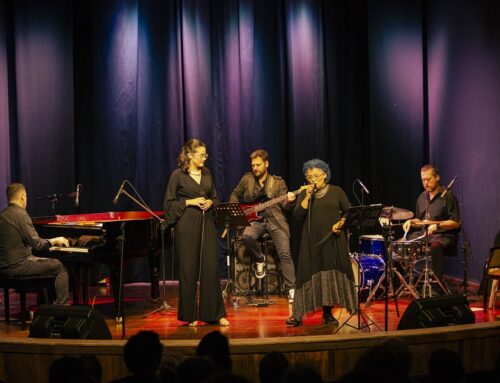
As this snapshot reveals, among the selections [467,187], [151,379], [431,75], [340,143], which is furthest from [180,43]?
[151,379]

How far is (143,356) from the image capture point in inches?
149

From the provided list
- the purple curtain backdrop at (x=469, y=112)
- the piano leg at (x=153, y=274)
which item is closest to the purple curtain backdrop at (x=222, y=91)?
the purple curtain backdrop at (x=469, y=112)

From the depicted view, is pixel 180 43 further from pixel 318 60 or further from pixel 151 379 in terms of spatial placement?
pixel 151 379

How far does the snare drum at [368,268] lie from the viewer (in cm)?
866

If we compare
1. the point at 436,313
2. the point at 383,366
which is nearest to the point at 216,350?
the point at 383,366

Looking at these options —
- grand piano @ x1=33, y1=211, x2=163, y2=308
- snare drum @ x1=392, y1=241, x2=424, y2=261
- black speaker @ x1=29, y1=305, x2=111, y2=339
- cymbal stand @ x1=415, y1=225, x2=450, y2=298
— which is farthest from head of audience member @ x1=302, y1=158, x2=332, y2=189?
black speaker @ x1=29, y1=305, x2=111, y2=339

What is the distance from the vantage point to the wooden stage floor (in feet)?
23.4

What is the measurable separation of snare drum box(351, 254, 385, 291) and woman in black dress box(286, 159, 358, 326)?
1.49 metres

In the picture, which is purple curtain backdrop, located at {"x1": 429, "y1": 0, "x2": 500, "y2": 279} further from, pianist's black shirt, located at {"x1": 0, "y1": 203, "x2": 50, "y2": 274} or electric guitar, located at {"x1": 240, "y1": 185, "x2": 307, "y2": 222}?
pianist's black shirt, located at {"x1": 0, "y1": 203, "x2": 50, "y2": 274}

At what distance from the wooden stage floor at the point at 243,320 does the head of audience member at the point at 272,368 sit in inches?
127

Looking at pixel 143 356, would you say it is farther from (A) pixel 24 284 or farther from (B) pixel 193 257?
(A) pixel 24 284

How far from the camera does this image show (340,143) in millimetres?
10695

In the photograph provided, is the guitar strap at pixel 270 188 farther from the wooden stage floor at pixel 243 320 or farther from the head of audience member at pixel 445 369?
the head of audience member at pixel 445 369

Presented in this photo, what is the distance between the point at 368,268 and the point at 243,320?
5.50 feet
